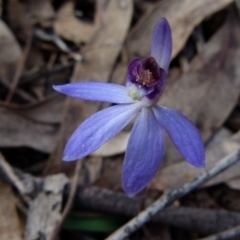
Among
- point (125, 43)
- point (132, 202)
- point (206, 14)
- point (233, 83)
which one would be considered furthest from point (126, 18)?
point (132, 202)

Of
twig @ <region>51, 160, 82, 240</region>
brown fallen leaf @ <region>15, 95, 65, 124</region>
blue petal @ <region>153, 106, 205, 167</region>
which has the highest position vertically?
blue petal @ <region>153, 106, 205, 167</region>

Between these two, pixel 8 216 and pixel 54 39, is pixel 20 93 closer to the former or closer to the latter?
pixel 54 39

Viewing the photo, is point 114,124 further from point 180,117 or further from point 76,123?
point 76,123

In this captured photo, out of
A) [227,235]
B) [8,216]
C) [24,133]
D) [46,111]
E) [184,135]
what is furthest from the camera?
[46,111]

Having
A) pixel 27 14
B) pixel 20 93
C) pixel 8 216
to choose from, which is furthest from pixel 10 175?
pixel 27 14

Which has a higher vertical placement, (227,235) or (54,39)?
(54,39)

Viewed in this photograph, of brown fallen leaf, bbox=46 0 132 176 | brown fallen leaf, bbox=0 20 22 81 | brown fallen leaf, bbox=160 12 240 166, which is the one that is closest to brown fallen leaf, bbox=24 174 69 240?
brown fallen leaf, bbox=46 0 132 176

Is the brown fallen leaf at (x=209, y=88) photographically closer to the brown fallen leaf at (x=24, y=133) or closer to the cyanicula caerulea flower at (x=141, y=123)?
the brown fallen leaf at (x=24, y=133)

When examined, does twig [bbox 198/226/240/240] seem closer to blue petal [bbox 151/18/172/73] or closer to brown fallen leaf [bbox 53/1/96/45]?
blue petal [bbox 151/18/172/73]
